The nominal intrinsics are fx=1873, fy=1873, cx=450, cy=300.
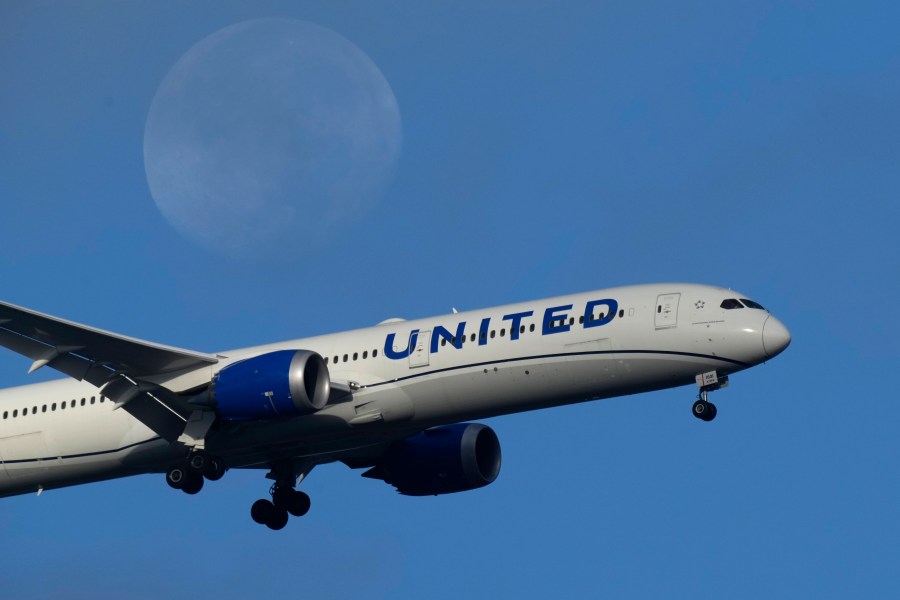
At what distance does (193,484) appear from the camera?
5434cm

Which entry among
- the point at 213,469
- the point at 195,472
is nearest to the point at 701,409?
the point at 213,469

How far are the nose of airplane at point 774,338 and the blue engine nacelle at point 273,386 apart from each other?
39.7ft

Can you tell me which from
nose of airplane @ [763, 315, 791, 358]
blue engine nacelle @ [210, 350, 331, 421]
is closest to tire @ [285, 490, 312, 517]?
blue engine nacelle @ [210, 350, 331, 421]

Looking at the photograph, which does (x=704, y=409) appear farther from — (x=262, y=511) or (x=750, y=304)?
(x=262, y=511)

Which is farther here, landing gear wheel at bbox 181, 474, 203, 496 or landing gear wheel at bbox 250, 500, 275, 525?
landing gear wheel at bbox 250, 500, 275, 525

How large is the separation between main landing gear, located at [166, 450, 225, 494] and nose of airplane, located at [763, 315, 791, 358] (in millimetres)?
16066

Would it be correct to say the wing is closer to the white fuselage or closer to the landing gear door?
the white fuselage

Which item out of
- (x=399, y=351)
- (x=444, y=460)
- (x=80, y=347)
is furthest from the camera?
(x=444, y=460)

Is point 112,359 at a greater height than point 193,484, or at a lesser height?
greater

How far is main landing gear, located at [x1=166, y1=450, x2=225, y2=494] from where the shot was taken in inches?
2117

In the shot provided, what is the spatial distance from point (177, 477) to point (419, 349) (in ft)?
26.9

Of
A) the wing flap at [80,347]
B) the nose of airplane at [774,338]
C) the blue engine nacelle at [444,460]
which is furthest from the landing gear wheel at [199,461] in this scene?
the nose of airplane at [774,338]

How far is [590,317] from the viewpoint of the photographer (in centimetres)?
5169

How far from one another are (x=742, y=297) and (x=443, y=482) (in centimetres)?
1245
